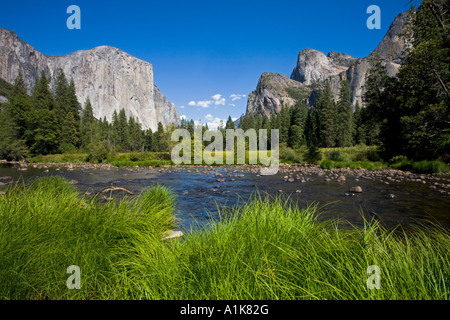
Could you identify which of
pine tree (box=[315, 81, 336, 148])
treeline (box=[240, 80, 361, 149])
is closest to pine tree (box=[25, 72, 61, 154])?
treeline (box=[240, 80, 361, 149])

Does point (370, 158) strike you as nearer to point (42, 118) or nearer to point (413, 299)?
point (413, 299)

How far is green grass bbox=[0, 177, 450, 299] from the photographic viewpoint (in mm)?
1481

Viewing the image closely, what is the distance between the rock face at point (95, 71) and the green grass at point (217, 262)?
16669 cm

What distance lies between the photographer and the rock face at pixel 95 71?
431ft

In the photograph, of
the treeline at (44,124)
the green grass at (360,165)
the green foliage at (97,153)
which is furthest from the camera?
the treeline at (44,124)

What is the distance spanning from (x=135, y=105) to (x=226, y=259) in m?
188

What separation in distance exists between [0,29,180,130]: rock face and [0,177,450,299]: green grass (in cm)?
16669

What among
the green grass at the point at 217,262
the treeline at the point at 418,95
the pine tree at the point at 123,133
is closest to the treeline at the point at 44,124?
the pine tree at the point at 123,133

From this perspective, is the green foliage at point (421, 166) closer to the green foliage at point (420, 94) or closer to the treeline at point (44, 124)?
the green foliage at point (420, 94)

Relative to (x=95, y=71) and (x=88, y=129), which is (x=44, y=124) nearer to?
(x=88, y=129)

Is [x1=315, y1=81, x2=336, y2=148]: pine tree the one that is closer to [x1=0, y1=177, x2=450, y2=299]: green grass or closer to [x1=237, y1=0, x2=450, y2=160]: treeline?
[x1=237, y1=0, x2=450, y2=160]: treeline

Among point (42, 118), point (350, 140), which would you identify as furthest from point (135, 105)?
point (350, 140)

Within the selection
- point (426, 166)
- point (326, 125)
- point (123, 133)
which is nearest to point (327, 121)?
point (326, 125)
